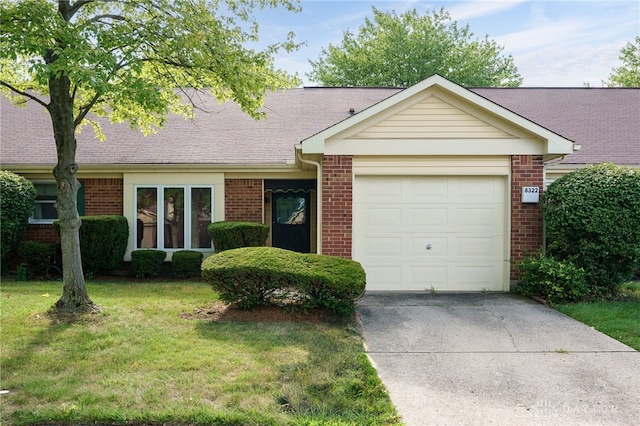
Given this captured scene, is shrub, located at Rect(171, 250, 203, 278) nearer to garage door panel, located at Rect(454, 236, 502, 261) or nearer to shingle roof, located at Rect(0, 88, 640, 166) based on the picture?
shingle roof, located at Rect(0, 88, 640, 166)

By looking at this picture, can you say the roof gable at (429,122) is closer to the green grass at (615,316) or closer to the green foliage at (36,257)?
the green grass at (615,316)

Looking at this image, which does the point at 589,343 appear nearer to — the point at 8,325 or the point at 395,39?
the point at 8,325

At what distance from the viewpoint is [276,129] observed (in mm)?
12414

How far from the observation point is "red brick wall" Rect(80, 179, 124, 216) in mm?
11086

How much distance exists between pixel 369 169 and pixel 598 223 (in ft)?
13.3

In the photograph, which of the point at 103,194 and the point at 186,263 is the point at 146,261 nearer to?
the point at 186,263

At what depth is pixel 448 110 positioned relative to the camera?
27.7 ft

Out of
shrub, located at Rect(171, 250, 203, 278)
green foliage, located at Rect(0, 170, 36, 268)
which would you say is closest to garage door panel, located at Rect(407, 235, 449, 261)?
shrub, located at Rect(171, 250, 203, 278)

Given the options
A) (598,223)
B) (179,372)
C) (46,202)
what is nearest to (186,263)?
(46,202)

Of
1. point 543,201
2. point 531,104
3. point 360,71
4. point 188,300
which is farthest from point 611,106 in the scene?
point 360,71

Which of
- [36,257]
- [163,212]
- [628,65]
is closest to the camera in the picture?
[36,257]

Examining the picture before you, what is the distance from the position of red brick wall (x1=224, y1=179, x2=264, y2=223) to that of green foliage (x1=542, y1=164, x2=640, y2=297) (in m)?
6.42

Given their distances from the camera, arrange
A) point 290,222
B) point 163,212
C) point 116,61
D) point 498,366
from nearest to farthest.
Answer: point 498,366
point 116,61
point 163,212
point 290,222

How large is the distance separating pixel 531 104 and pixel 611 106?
96.1 inches
